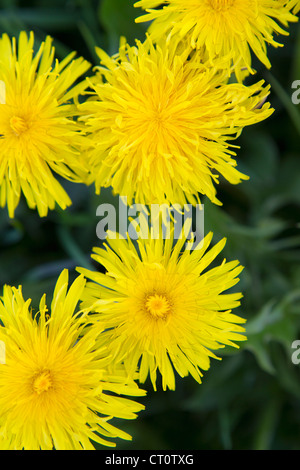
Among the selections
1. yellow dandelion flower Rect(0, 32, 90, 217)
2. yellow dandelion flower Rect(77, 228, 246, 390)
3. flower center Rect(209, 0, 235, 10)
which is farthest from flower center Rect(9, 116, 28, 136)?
flower center Rect(209, 0, 235, 10)

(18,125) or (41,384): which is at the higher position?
(18,125)

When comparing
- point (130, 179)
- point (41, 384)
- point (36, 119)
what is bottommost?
point (41, 384)

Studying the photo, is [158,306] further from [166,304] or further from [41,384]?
[41,384]

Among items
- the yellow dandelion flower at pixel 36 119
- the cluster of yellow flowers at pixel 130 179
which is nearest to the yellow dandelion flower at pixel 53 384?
the cluster of yellow flowers at pixel 130 179

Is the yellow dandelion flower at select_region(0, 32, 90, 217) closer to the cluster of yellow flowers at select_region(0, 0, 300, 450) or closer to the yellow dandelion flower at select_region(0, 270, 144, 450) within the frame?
the cluster of yellow flowers at select_region(0, 0, 300, 450)

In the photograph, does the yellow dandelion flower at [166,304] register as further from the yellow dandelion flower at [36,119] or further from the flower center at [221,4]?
the flower center at [221,4]

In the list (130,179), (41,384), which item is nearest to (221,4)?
(130,179)

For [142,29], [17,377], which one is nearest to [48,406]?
[17,377]
